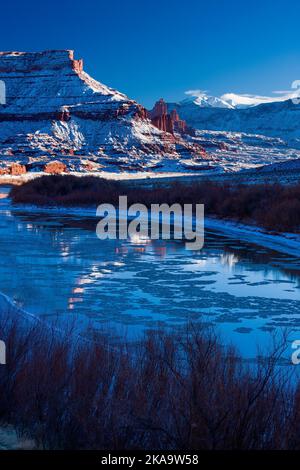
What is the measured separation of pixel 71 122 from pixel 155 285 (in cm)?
13481

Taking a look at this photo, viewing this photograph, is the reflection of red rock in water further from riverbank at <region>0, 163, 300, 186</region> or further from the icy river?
the icy river

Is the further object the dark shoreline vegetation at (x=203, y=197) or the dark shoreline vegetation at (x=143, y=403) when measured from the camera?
the dark shoreline vegetation at (x=203, y=197)

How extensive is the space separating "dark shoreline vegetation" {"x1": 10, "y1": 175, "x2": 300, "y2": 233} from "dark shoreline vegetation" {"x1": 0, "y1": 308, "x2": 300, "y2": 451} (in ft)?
52.4

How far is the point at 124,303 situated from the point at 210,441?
6012 mm

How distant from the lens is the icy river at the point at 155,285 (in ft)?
26.9

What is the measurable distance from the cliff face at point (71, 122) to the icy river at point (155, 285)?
84.4 meters

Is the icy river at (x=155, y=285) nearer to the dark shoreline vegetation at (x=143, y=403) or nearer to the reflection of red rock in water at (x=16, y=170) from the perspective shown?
the dark shoreline vegetation at (x=143, y=403)

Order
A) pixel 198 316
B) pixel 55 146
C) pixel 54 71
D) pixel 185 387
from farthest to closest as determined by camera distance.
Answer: pixel 54 71 → pixel 55 146 → pixel 198 316 → pixel 185 387

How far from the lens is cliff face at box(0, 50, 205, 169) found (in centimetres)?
11956

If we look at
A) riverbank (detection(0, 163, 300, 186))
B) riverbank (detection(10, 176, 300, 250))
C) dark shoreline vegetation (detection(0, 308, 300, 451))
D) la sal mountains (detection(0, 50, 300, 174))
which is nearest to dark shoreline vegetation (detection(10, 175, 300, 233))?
riverbank (detection(10, 176, 300, 250))

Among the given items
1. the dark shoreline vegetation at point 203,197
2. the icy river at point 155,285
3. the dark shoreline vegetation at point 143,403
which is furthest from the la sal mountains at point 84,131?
the dark shoreline vegetation at point 143,403
